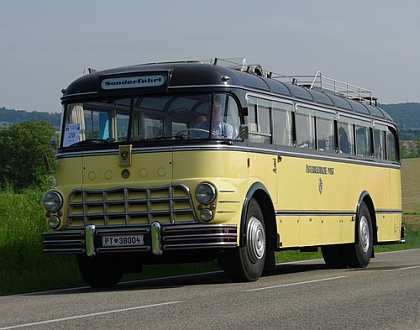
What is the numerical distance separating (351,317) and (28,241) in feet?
37.0

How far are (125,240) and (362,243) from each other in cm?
784

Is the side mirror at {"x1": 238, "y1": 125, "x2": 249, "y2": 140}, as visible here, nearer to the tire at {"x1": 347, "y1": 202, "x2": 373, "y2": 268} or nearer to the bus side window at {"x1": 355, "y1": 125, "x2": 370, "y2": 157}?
the tire at {"x1": 347, "y1": 202, "x2": 373, "y2": 268}

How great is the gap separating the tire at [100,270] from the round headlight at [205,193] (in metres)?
1.79

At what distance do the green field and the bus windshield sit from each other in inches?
97.4

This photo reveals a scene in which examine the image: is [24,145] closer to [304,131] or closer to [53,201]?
[304,131]

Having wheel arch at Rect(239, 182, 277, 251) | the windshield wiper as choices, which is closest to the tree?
wheel arch at Rect(239, 182, 277, 251)

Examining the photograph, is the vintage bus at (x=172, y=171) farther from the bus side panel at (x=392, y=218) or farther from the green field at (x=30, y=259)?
the bus side panel at (x=392, y=218)

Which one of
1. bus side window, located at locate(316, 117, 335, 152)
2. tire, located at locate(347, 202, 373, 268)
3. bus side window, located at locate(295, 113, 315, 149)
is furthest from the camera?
tire, located at locate(347, 202, 373, 268)

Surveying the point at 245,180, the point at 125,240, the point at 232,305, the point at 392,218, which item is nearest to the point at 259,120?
the point at 245,180

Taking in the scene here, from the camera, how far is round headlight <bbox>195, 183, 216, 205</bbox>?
48.7ft

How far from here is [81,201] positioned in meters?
15.5

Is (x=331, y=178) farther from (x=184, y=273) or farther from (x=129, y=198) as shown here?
(x=129, y=198)

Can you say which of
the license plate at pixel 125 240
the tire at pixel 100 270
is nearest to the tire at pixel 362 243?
the tire at pixel 100 270

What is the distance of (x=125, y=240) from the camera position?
15.0 metres
